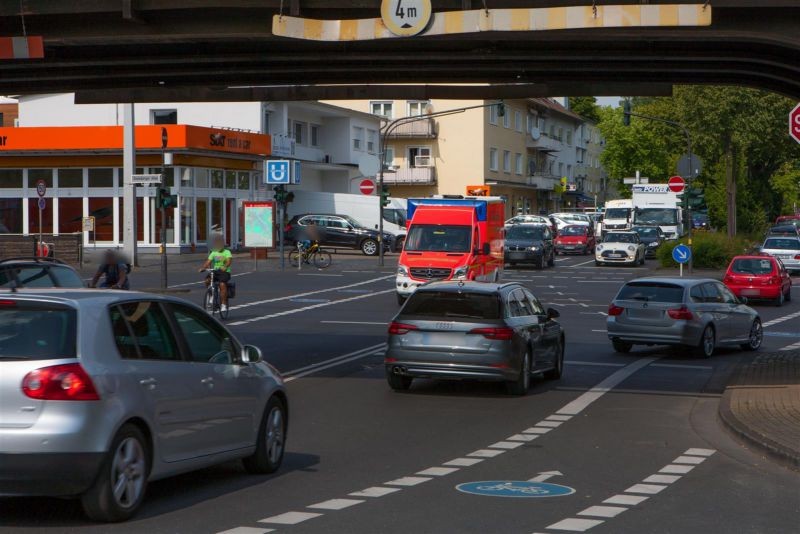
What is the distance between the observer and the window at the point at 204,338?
9.43 metres

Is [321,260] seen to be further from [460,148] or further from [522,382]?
[460,148]

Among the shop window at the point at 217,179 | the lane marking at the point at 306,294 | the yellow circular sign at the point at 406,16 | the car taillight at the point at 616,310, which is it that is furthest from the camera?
the shop window at the point at 217,179

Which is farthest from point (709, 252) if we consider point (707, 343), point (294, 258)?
point (707, 343)

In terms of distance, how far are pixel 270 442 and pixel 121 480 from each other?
2341 millimetres

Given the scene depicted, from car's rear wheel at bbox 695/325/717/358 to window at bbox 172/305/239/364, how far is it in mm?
14764

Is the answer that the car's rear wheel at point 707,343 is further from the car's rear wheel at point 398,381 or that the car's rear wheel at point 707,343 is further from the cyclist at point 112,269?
the cyclist at point 112,269

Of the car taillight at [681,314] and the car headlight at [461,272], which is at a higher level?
the car headlight at [461,272]

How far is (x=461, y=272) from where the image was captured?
33.5 metres

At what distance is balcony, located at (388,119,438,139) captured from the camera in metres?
89.2

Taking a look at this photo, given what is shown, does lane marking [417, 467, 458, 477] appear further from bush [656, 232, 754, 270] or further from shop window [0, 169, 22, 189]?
shop window [0, 169, 22, 189]

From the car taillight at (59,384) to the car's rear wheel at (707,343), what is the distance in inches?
664

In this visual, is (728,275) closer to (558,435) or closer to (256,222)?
(256,222)

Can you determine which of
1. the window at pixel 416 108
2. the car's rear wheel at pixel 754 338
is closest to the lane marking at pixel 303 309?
the car's rear wheel at pixel 754 338

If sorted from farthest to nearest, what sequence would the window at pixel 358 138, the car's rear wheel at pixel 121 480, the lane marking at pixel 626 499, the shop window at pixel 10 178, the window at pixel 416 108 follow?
1. the window at pixel 416 108
2. the window at pixel 358 138
3. the shop window at pixel 10 178
4. the lane marking at pixel 626 499
5. the car's rear wheel at pixel 121 480
